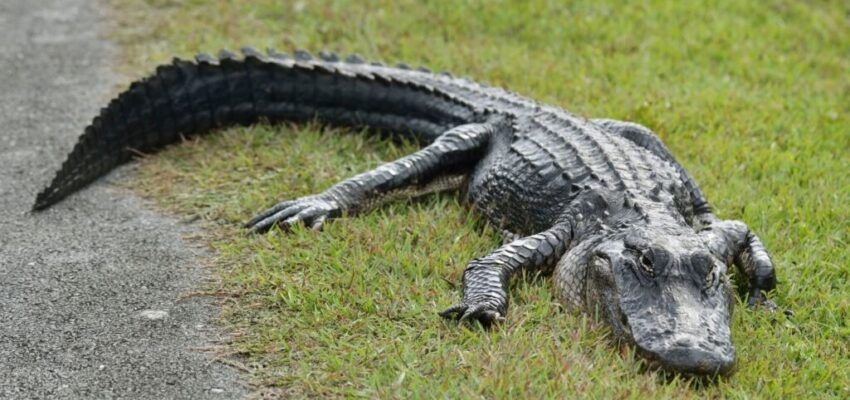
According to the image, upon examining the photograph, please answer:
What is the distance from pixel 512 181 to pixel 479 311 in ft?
3.72

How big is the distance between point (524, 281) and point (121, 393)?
1717mm

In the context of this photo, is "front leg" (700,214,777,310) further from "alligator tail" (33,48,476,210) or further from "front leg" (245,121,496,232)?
"alligator tail" (33,48,476,210)

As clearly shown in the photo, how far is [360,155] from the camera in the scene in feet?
19.1

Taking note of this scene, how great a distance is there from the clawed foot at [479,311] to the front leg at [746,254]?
101cm

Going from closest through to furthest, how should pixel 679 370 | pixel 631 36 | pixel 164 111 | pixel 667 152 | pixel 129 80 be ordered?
pixel 679 370, pixel 667 152, pixel 164 111, pixel 129 80, pixel 631 36

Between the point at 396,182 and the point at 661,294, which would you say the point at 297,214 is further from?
the point at 661,294

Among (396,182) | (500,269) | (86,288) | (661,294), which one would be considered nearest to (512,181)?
(396,182)

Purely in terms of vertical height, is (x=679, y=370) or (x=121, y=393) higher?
(x=679, y=370)

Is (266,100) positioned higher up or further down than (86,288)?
higher up

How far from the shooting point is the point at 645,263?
12.6ft

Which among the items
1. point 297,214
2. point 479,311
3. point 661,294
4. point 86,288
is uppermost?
point 661,294

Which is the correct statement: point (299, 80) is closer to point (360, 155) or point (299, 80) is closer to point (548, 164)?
point (360, 155)

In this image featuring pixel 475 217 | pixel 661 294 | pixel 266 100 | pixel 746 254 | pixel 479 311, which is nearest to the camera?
pixel 661 294

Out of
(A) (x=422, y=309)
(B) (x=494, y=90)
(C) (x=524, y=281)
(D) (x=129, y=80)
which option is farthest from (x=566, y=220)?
(D) (x=129, y=80)
